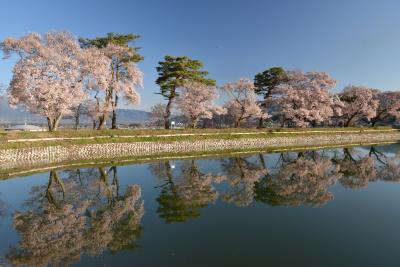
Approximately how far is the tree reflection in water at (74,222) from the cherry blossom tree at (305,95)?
145 ft

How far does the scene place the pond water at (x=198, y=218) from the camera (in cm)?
992

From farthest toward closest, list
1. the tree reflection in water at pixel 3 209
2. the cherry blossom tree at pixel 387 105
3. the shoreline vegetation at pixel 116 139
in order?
the cherry blossom tree at pixel 387 105
the shoreline vegetation at pixel 116 139
the tree reflection in water at pixel 3 209

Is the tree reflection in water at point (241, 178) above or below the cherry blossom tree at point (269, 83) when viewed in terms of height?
below

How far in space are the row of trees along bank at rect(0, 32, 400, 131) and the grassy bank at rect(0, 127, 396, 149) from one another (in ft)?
13.5

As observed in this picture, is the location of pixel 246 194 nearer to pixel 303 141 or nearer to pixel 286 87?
pixel 303 141

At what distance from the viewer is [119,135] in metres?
35.0

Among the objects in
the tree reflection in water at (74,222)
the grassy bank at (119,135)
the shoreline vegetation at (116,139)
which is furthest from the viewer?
the grassy bank at (119,135)

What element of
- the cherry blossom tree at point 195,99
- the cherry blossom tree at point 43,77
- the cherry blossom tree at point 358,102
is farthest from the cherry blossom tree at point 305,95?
the cherry blossom tree at point 43,77

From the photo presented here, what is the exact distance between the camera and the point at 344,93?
71.7 meters

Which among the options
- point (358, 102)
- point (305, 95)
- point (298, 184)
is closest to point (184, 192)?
point (298, 184)

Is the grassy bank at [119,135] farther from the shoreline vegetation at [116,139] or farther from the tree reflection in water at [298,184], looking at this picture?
the tree reflection in water at [298,184]

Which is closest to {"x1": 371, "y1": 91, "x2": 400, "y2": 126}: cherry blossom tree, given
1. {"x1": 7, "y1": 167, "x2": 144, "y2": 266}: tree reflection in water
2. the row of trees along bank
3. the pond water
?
the row of trees along bank

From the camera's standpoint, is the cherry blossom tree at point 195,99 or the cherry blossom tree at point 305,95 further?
the cherry blossom tree at point 305,95

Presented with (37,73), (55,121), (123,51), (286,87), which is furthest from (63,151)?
(286,87)
